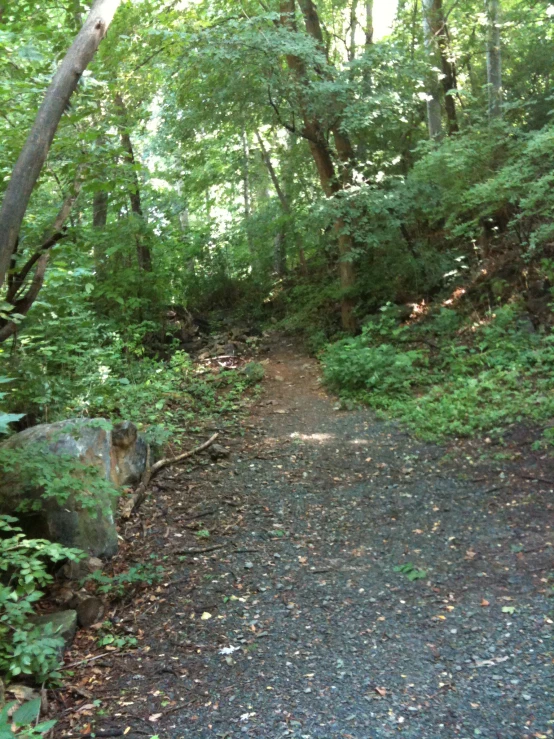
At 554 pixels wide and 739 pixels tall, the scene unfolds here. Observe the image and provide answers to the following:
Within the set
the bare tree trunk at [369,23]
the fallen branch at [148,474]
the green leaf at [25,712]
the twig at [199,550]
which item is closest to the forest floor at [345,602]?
the twig at [199,550]

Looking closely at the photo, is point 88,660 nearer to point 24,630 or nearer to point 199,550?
point 24,630

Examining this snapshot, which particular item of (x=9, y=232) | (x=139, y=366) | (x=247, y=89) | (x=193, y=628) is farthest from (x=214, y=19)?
(x=193, y=628)

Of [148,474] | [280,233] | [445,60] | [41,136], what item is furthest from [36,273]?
→ [280,233]

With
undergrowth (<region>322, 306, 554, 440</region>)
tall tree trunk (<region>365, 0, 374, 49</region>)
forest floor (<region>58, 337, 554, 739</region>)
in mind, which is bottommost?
forest floor (<region>58, 337, 554, 739</region>)

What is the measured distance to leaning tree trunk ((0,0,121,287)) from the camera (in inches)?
120

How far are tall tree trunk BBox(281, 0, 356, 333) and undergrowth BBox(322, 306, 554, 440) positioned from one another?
131 centimetres

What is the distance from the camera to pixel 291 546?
5.08 m

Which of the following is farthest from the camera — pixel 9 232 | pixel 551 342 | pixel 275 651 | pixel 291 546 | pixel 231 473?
pixel 551 342

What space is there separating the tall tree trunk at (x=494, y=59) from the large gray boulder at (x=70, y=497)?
27.8 ft

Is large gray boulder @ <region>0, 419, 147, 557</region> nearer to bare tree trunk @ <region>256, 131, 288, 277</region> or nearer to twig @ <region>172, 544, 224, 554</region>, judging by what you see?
twig @ <region>172, 544, 224, 554</region>

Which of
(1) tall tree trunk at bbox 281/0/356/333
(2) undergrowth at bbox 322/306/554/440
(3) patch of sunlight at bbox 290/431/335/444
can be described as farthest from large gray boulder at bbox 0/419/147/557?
(1) tall tree trunk at bbox 281/0/356/333

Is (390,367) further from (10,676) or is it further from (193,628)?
(10,676)

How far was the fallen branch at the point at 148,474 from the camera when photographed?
573 cm

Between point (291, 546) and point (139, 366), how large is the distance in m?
5.70
